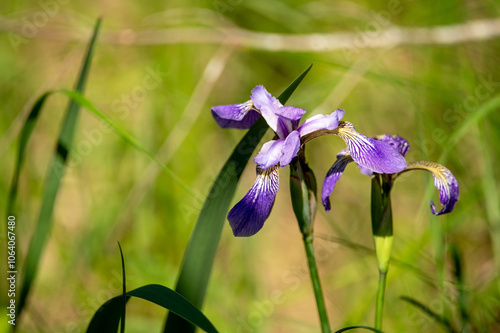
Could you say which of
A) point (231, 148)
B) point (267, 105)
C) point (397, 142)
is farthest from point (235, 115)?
point (231, 148)

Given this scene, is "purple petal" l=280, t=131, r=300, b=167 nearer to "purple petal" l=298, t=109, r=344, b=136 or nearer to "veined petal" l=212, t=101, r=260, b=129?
"purple petal" l=298, t=109, r=344, b=136

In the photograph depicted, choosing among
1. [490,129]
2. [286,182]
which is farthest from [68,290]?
[490,129]

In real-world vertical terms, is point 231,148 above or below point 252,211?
above

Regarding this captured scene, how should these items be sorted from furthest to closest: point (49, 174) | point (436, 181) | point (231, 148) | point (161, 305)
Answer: point (231, 148)
point (49, 174)
point (436, 181)
point (161, 305)

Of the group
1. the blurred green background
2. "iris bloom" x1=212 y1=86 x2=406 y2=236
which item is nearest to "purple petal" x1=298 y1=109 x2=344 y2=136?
"iris bloom" x1=212 y1=86 x2=406 y2=236

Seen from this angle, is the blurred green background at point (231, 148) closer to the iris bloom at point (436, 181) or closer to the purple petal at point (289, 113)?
the iris bloom at point (436, 181)

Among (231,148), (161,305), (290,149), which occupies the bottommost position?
(161,305)

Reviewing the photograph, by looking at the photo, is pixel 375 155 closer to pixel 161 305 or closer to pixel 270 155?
pixel 270 155
